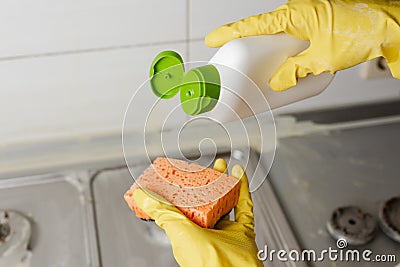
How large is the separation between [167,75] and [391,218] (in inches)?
19.9

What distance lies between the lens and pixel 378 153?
3.59ft

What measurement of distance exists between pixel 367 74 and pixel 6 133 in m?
0.67

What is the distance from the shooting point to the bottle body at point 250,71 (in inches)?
25.2

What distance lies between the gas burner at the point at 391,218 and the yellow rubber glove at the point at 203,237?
0.88ft

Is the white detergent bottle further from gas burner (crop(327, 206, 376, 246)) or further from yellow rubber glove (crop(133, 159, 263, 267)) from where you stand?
gas burner (crop(327, 206, 376, 246))

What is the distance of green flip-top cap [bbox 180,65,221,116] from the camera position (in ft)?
2.02

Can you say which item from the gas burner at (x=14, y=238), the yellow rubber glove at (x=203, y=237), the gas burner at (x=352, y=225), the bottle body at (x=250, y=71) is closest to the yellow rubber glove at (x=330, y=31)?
the bottle body at (x=250, y=71)

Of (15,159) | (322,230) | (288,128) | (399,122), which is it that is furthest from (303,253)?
(15,159)

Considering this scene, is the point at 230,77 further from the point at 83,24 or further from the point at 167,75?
the point at 83,24

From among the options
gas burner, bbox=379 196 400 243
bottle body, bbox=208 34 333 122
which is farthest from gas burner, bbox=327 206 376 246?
bottle body, bbox=208 34 333 122

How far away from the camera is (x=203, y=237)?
71cm

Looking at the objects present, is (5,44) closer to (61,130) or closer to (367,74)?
(61,130)

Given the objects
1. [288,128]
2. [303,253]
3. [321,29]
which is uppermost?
[321,29]

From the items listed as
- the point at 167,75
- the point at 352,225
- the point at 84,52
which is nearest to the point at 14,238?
the point at 84,52
